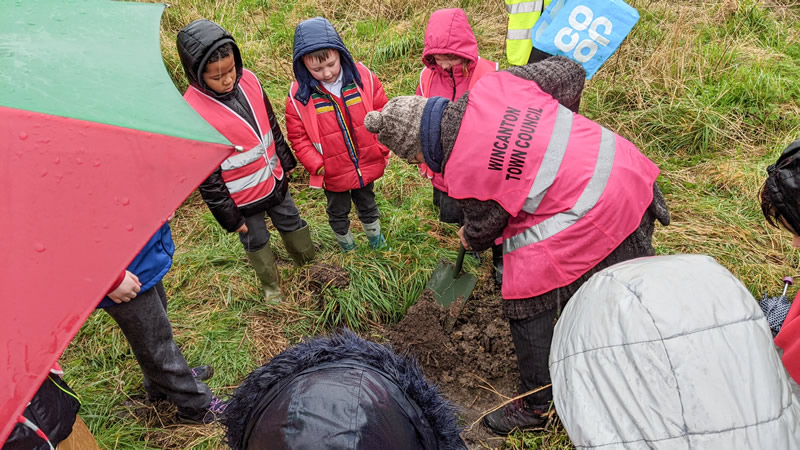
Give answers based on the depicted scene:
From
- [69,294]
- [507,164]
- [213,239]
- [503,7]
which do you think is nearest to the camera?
[69,294]

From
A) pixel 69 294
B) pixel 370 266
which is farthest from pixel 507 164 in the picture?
pixel 370 266

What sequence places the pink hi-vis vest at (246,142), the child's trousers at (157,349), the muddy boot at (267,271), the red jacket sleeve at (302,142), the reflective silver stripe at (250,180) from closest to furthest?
1. the child's trousers at (157,349)
2. the pink hi-vis vest at (246,142)
3. the reflective silver stripe at (250,180)
4. the red jacket sleeve at (302,142)
5. the muddy boot at (267,271)

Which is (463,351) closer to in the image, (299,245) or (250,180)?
(299,245)

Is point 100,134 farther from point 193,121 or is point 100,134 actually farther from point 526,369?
point 526,369

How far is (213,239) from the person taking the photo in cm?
362

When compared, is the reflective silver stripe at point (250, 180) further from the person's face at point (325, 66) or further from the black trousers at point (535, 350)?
the black trousers at point (535, 350)

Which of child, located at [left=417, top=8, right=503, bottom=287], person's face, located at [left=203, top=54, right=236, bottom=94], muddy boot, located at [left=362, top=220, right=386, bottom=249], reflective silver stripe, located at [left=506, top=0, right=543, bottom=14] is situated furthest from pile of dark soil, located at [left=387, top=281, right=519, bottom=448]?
reflective silver stripe, located at [left=506, top=0, right=543, bottom=14]

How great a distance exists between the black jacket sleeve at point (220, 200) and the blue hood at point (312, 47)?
0.65 metres

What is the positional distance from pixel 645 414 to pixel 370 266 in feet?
7.74

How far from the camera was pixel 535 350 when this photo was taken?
2.04 meters

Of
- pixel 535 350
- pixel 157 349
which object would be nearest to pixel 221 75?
pixel 157 349

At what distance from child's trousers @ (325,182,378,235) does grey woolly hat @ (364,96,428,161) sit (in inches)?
49.3

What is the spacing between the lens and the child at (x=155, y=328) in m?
1.85

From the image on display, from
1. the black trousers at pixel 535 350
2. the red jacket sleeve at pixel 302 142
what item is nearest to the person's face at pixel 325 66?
the red jacket sleeve at pixel 302 142
